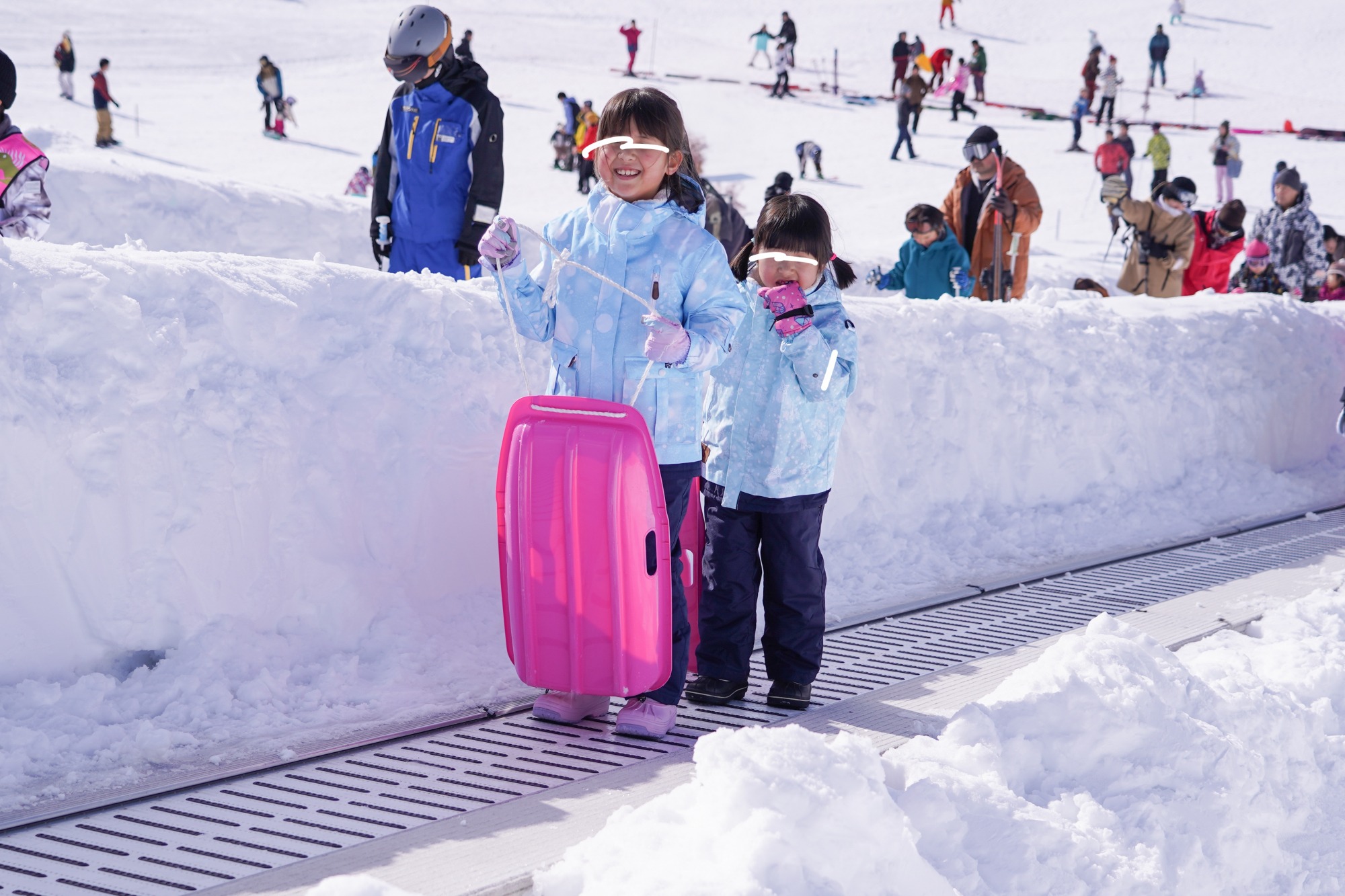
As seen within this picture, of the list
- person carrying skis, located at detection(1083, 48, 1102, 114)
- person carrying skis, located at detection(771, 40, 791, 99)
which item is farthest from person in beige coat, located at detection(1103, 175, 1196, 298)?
person carrying skis, located at detection(771, 40, 791, 99)

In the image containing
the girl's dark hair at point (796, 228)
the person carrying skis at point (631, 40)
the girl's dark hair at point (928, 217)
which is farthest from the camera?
the person carrying skis at point (631, 40)

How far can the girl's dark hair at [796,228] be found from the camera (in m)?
3.71

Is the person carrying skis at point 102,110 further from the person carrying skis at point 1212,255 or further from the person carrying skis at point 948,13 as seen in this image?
the person carrying skis at point 948,13

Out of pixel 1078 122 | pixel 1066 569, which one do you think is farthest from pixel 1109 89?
pixel 1066 569

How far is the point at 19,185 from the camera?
4715 millimetres

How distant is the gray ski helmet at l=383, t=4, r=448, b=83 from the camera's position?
210 inches

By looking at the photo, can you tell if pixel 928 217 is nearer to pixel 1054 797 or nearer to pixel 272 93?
pixel 1054 797

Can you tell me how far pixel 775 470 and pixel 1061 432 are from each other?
3334 millimetres

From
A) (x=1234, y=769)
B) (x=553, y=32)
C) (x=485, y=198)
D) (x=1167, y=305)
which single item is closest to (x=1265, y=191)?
(x=1167, y=305)

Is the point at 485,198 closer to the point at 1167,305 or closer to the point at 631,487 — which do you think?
the point at 631,487

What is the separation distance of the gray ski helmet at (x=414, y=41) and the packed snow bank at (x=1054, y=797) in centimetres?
350

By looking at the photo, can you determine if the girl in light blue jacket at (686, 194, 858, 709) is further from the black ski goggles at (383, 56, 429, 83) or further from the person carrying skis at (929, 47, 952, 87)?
the person carrying skis at (929, 47, 952, 87)

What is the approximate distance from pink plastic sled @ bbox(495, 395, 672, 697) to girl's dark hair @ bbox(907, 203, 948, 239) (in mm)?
4582

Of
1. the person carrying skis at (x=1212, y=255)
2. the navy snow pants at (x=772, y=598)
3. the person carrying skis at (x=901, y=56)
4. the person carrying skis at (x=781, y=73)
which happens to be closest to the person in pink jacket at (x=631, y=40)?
the person carrying skis at (x=781, y=73)
